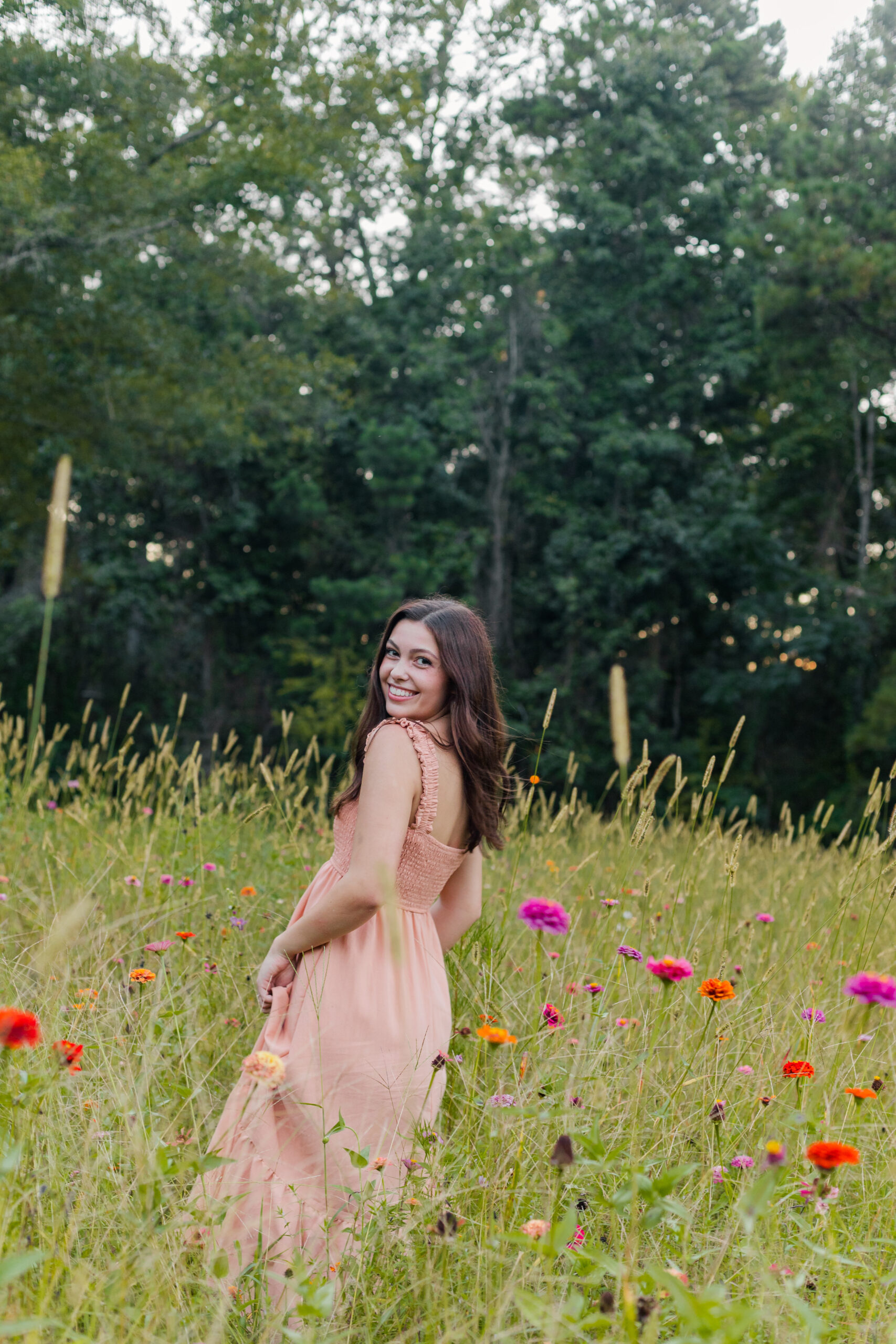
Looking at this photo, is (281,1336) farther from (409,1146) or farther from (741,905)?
(741,905)

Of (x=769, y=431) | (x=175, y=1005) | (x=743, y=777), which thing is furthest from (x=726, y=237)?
(x=175, y=1005)

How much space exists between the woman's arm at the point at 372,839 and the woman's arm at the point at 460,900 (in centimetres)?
30

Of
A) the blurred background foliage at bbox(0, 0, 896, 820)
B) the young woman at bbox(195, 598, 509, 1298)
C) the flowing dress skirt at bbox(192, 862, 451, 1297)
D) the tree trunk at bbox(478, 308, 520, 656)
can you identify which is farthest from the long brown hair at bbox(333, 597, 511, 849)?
the tree trunk at bbox(478, 308, 520, 656)

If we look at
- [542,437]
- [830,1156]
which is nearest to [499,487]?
[542,437]

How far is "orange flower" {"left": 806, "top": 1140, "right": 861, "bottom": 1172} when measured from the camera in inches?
41.6

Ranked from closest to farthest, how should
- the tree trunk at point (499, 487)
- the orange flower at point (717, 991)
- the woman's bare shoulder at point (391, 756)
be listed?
1. the orange flower at point (717, 991)
2. the woman's bare shoulder at point (391, 756)
3. the tree trunk at point (499, 487)

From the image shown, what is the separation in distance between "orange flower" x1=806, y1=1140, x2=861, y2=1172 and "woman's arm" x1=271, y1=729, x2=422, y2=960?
29.4 inches

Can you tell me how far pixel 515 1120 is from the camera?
1.49 m

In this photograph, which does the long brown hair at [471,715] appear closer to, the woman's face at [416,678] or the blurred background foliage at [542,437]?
the woman's face at [416,678]

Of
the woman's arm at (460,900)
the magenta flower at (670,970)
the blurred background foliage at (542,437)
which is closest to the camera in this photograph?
the magenta flower at (670,970)

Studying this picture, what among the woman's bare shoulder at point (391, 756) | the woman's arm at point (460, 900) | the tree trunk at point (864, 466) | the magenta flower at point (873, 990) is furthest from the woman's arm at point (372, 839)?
the tree trunk at point (864, 466)

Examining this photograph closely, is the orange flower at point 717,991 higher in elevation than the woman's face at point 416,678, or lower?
lower

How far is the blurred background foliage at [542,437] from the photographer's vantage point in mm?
11195

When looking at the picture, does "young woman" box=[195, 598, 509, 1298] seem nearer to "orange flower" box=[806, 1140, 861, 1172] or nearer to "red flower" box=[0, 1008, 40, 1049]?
"red flower" box=[0, 1008, 40, 1049]
